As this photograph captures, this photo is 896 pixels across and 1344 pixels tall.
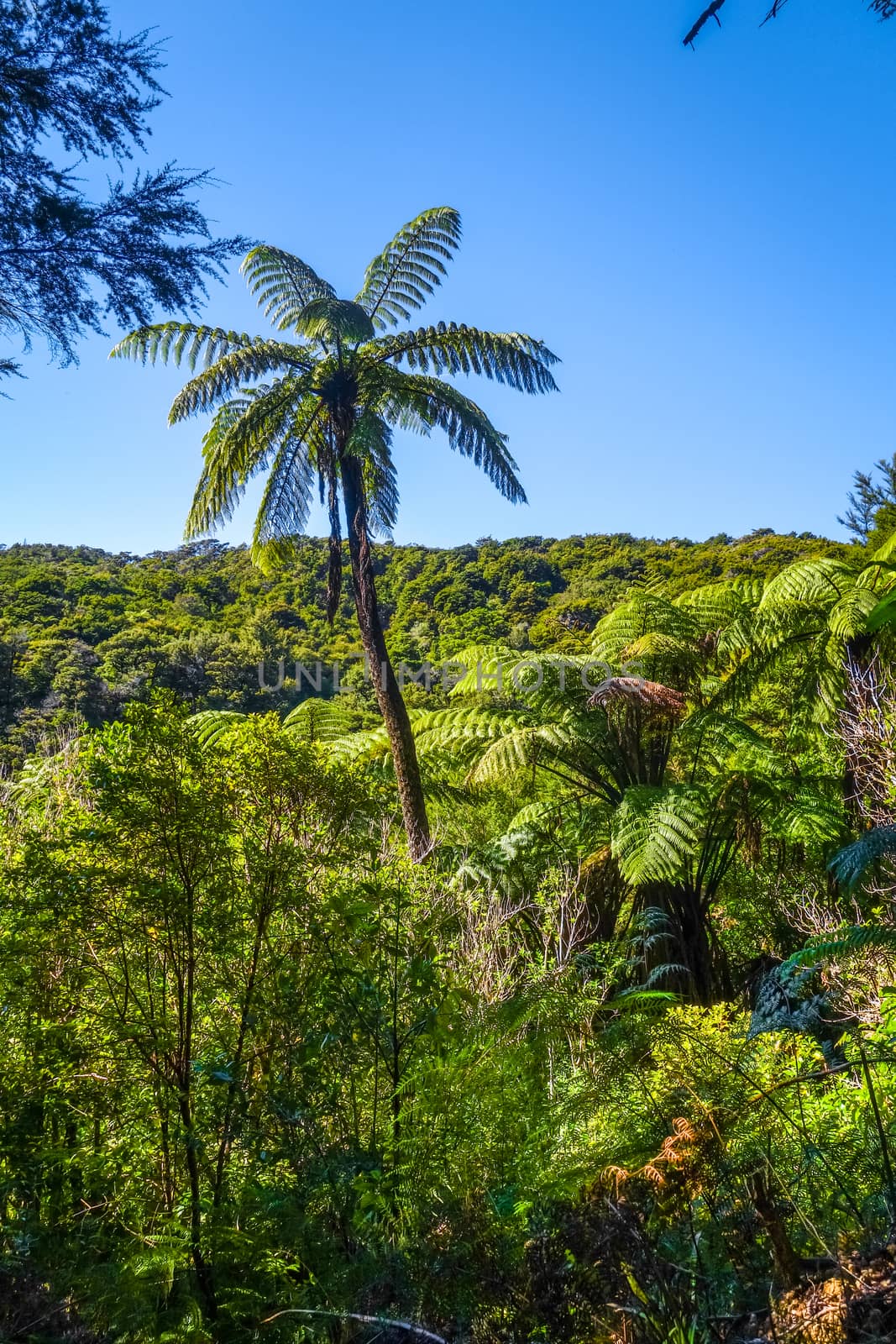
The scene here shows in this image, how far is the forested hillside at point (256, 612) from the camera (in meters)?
A: 17.0

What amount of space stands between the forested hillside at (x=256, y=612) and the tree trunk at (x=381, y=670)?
4803 mm

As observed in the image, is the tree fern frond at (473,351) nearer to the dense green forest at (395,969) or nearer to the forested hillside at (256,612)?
the dense green forest at (395,969)

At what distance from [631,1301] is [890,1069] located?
111 inches

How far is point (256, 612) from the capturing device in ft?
78.8

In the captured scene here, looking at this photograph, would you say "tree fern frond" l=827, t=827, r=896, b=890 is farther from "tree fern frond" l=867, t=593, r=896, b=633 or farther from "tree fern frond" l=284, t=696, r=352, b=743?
"tree fern frond" l=284, t=696, r=352, b=743

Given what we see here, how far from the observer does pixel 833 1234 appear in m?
1.63

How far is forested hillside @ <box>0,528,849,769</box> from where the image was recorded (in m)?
17.0

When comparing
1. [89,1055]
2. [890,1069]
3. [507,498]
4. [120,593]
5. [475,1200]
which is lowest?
[890,1069]

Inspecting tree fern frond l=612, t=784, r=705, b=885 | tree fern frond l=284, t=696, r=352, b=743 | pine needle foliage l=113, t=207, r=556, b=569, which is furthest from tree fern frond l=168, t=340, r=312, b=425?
tree fern frond l=612, t=784, r=705, b=885

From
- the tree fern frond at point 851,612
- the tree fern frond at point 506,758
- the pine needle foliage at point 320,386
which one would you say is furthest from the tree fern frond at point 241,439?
the tree fern frond at point 851,612

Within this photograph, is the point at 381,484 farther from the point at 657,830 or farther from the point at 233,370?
the point at 657,830

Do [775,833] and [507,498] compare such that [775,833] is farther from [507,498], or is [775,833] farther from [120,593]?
[120,593]

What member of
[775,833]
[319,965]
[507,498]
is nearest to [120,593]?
[507,498]

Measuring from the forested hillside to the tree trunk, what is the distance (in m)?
4.80
